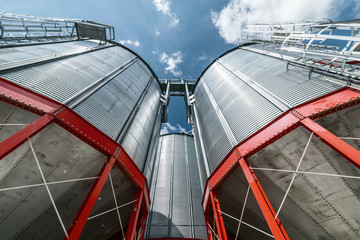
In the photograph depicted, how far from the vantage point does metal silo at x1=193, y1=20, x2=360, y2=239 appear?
5.13 m

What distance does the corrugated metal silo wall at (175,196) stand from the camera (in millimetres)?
8766

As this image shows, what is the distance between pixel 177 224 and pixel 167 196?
2016 millimetres

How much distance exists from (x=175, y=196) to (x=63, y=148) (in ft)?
24.2

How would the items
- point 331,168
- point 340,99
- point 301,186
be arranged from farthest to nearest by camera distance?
1. point 301,186
2. point 331,168
3. point 340,99

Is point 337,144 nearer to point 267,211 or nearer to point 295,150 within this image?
point 295,150

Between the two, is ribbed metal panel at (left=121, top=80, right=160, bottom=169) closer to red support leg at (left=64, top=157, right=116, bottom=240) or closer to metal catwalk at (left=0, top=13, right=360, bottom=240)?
metal catwalk at (left=0, top=13, right=360, bottom=240)

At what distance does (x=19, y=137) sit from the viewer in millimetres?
4035

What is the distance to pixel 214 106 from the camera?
1102 cm

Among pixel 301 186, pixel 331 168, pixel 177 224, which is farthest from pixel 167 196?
pixel 331 168

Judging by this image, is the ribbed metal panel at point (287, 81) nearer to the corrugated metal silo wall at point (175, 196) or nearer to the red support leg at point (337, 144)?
the red support leg at point (337, 144)

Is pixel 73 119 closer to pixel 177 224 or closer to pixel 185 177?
pixel 177 224

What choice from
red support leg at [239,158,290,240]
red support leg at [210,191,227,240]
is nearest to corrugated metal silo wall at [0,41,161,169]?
red support leg at [210,191,227,240]

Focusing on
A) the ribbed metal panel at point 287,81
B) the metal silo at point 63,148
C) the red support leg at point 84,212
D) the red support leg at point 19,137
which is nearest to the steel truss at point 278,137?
the ribbed metal panel at point 287,81

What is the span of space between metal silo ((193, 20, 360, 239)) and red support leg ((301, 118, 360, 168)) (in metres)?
0.02
